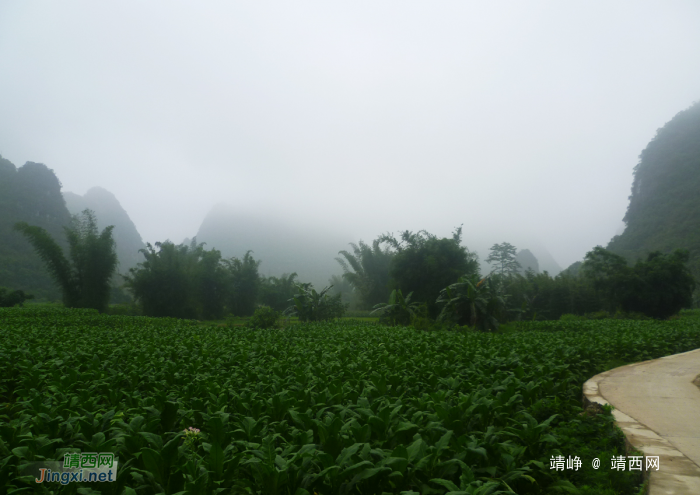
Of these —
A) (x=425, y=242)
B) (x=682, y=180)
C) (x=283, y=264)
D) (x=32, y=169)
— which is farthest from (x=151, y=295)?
(x=283, y=264)

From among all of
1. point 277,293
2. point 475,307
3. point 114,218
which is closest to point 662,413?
point 475,307

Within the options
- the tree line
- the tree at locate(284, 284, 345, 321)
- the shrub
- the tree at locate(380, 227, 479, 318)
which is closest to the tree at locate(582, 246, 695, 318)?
the tree line

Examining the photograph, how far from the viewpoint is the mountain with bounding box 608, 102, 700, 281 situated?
133 ft

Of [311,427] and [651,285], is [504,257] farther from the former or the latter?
[311,427]

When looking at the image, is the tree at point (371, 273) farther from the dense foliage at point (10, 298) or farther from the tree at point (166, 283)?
the dense foliage at point (10, 298)

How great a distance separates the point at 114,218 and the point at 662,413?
4586 inches

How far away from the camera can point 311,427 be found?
276 centimetres

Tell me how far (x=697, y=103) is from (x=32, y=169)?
11351 cm

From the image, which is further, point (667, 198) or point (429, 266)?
point (667, 198)

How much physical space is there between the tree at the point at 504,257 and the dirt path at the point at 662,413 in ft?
170

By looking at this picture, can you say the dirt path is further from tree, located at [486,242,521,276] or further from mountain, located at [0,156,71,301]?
tree, located at [486,242,521,276]

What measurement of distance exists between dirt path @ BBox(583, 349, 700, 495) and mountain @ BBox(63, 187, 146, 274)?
8299 centimetres

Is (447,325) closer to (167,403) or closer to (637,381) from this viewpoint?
(637,381)

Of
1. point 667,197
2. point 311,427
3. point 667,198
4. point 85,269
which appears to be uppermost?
point 667,197
